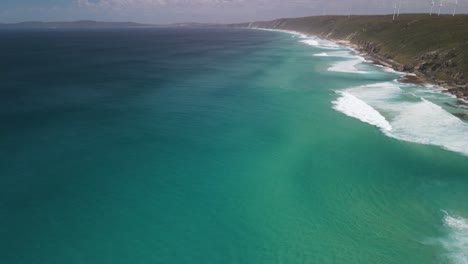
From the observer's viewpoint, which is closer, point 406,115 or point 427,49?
point 406,115

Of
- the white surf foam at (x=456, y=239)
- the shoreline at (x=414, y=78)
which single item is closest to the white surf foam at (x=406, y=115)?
the shoreline at (x=414, y=78)

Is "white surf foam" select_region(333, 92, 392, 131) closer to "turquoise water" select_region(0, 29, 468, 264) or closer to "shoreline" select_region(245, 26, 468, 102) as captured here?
"turquoise water" select_region(0, 29, 468, 264)

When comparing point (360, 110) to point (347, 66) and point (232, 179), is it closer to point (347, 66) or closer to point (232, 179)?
point (232, 179)

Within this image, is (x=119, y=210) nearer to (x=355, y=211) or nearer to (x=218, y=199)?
(x=218, y=199)

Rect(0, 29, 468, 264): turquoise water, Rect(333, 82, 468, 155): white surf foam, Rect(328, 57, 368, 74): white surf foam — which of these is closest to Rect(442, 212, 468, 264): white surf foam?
Rect(0, 29, 468, 264): turquoise water

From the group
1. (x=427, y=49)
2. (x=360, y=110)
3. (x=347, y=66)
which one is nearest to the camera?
(x=360, y=110)

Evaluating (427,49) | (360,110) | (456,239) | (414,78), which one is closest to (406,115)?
(360,110)

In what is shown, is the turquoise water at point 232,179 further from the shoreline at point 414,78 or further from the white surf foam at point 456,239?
the shoreline at point 414,78
